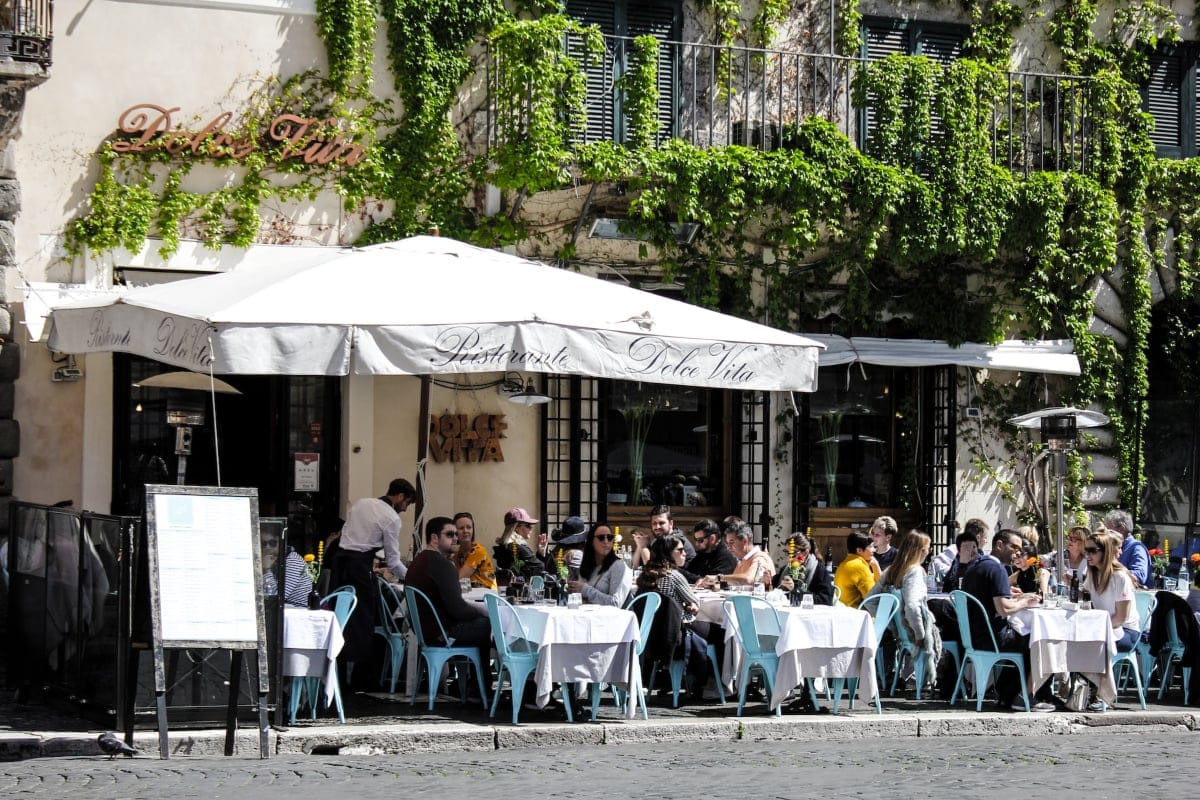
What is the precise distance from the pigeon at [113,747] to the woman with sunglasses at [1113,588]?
6789 millimetres

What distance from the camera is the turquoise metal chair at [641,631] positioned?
10539mm

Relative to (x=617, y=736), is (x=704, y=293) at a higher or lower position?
higher

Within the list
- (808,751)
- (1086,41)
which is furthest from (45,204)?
(1086,41)

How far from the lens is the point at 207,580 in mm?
9289

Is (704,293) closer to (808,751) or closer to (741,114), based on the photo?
(741,114)

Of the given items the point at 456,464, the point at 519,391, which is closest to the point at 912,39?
the point at 519,391

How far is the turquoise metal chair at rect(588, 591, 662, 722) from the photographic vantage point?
10.5 meters

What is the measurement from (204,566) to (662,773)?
9.09 ft

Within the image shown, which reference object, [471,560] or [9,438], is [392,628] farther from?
[9,438]

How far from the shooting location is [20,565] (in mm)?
11180

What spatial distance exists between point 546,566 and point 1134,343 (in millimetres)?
7541

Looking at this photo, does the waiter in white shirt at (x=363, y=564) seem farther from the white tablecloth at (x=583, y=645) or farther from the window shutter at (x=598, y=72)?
the window shutter at (x=598, y=72)

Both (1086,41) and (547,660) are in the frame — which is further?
(1086,41)

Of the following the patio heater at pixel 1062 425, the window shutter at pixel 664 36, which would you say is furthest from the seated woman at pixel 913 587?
the window shutter at pixel 664 36
